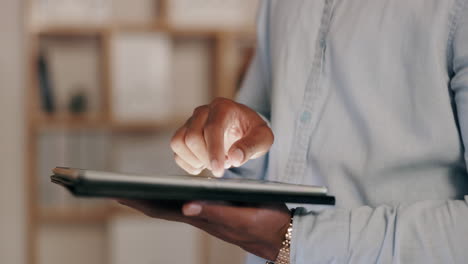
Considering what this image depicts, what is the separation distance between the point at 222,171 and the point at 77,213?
228 cm

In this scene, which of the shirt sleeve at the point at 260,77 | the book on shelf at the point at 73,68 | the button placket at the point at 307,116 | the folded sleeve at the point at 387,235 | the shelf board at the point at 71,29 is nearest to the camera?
the folded sleeve at the point at 387,235

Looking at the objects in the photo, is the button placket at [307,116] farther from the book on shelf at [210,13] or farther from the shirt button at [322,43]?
the book on shelf at [210,13]

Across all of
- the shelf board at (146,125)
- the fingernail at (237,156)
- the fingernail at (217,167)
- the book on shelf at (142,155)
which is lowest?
the fingernail at (217,167)

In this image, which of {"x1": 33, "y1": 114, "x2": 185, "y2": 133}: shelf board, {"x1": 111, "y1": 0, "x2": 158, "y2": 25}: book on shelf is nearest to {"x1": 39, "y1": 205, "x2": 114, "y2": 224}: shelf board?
{"x1": 33, "y1": 114, "x2": 185, "y2": 133}: shelf board

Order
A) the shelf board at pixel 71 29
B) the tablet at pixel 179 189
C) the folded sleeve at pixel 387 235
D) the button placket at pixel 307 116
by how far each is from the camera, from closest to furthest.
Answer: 1. the tablet at pixel 179 189
2. the folded sleeve at pixel 387 235
3. the button placket at pixel 307 116
4. the shelf board at pixel 71 29

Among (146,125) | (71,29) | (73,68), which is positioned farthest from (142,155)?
(71,29)

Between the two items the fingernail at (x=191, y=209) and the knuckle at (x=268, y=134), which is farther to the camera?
the knuckle at (x=268, y=134)

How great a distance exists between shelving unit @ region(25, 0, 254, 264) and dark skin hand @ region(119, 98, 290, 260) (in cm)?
205

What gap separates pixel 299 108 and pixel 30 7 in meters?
2.20

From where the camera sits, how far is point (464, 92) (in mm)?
655

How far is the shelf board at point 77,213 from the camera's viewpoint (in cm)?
273

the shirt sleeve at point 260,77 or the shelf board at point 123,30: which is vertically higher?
the shelf board at point 123,30

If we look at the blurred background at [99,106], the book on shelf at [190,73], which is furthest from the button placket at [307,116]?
the book on shelf at [190,73]

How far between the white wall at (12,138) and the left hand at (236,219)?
8.00 ft
